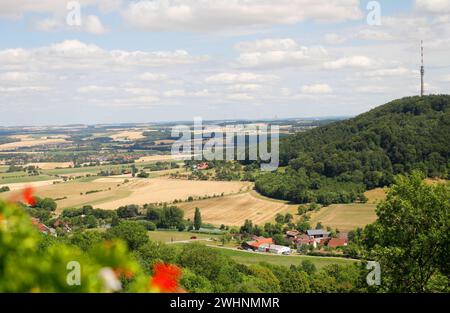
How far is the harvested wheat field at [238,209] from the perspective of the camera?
75162mm

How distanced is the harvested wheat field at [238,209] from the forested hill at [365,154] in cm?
477

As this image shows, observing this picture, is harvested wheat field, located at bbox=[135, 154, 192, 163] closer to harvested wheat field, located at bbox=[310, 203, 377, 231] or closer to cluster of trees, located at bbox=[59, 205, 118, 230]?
cluster of trees, located at bbox=[59, 205, 118, 230]

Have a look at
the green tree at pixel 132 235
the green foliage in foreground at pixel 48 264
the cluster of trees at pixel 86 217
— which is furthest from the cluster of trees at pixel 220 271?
the cluster of trees at pixel 86 217

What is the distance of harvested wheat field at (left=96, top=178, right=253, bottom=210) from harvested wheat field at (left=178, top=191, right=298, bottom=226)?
5.94 metres

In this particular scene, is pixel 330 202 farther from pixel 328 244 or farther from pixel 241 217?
pixel 328 244

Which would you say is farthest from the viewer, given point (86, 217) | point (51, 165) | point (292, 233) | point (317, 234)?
point (51, 165)

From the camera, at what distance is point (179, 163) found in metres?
144

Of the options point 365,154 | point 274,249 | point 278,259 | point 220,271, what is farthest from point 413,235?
point 365,154

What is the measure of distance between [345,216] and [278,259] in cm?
2414

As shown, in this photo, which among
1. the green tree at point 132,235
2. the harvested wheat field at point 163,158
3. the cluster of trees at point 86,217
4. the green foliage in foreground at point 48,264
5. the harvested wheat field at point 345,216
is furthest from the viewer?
the harvested wheat field at point 163,158

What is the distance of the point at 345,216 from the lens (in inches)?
2977

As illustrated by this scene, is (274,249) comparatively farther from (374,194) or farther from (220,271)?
(374,194)

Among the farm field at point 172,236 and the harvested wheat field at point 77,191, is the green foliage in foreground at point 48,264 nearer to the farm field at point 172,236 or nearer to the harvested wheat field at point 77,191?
the farm field at point 172,236
